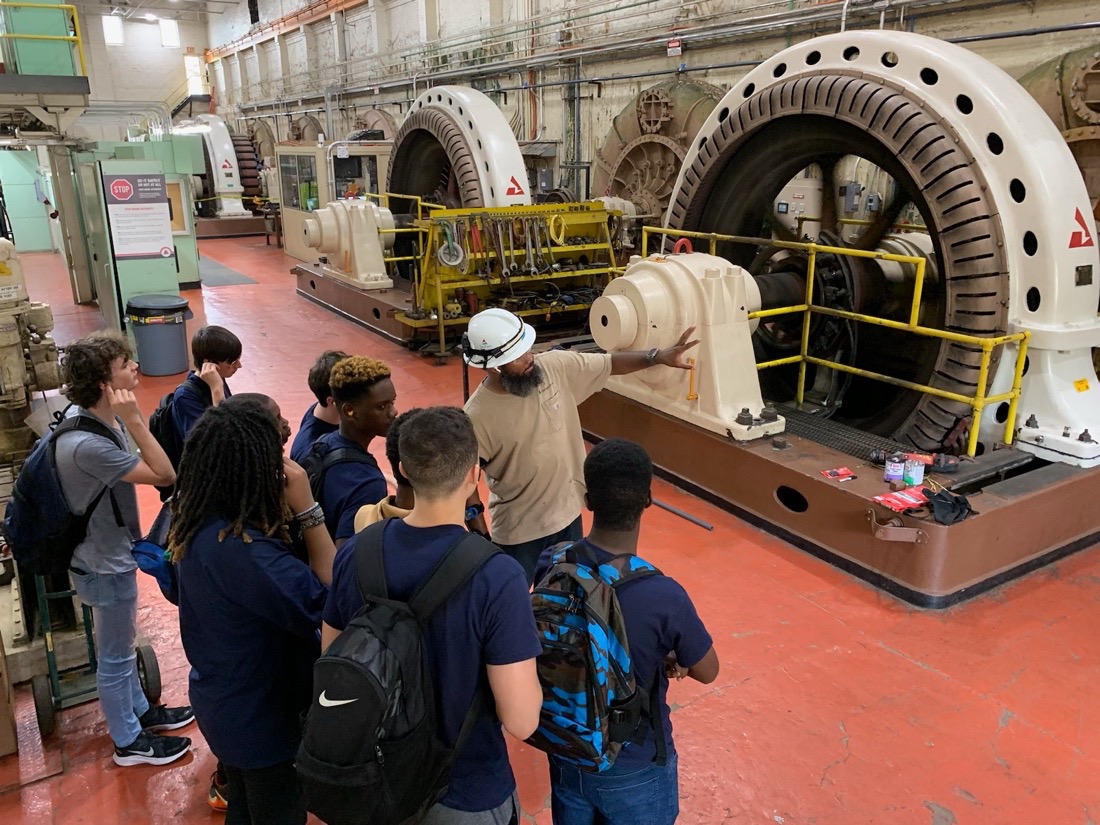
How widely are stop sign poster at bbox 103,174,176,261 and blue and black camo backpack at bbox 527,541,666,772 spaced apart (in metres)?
6.00

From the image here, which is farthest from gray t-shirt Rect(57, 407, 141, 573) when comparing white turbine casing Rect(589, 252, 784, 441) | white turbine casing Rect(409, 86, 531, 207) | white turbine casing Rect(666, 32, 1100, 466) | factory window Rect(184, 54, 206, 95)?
factory window Rect(184, 54, 206, 95)

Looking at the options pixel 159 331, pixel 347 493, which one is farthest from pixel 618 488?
pixel 159 331

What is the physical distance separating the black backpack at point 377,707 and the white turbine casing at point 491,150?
6079mm

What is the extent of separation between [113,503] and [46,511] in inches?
6.2

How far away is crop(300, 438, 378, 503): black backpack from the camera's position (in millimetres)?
1918

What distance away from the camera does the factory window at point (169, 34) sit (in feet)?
75.3

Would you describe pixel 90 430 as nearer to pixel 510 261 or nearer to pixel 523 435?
pixel 523 435

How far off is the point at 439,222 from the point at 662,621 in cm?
526

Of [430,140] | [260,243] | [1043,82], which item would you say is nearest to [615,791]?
[1043,82]

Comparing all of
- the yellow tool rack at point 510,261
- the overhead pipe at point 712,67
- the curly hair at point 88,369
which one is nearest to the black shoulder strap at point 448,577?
the curly hair at point 88,369

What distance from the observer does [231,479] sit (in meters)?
1.51

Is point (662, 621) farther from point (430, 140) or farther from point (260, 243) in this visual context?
point (260, 243)

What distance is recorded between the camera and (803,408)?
4473 millimetres

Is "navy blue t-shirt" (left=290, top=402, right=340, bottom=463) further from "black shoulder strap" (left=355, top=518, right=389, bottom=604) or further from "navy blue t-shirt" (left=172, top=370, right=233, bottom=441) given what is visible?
"black shoulder strap" (left=355, top=518, right=389, bottom=604)
